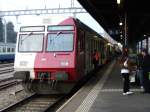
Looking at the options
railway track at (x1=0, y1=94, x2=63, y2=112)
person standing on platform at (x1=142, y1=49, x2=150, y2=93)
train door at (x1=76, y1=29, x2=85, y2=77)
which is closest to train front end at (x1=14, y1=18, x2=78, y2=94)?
railway track at (x1=0, y1=94, x2=63, y2=112)

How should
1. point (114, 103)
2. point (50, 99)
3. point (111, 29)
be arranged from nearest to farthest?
point (114, 103)
point (50, 99)
point (111, 29)

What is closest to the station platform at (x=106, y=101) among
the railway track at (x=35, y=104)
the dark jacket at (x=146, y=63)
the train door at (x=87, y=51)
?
the dark jacket at (x=146, y=63)

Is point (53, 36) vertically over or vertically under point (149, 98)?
over

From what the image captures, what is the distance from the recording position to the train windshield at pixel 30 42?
16.6m

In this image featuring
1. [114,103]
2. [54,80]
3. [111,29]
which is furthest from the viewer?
[111,29]

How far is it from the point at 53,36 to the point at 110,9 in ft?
62.4

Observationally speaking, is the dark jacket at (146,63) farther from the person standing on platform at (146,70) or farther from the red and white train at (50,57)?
the red and white train at (50,57)

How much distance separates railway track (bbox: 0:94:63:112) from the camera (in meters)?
14.1

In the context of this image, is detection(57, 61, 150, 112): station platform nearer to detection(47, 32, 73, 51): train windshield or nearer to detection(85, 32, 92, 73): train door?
detection(47, 32, 73, 51): train windshield

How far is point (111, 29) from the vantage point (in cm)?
5878

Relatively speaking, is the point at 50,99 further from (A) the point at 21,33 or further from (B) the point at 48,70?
(A) the point at 21,33

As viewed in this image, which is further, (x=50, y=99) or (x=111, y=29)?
(x=111, y=29)

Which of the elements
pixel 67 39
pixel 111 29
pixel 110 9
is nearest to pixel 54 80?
pixel 67 39

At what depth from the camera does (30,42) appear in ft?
54.6
